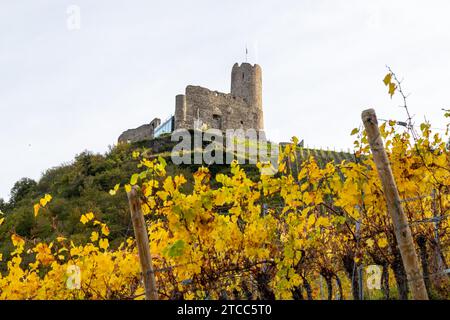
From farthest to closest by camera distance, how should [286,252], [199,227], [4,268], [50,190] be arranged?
[50,190] < [4,268] < [286,252] < [199,227]

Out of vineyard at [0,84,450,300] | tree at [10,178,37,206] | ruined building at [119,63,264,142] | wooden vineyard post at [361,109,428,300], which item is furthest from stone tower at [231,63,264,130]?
wooden vineyard post at [361,109,428,300]

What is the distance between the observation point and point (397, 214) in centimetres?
301

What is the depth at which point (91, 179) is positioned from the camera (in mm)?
25844

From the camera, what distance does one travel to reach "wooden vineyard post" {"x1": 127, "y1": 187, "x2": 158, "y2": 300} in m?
3.08

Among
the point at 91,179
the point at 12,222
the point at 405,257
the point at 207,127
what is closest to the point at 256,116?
the point at 207,127

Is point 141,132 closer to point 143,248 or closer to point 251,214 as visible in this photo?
point 251,214

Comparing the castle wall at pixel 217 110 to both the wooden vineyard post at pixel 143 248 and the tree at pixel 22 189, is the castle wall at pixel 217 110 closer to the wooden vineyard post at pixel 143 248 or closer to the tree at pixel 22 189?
the tree at pixel 22 189

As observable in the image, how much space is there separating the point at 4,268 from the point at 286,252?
14.3 m

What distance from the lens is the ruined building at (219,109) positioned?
38375 mm

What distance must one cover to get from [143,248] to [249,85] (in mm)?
43583

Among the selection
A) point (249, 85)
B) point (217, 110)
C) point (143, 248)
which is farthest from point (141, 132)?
point (143, 248)
